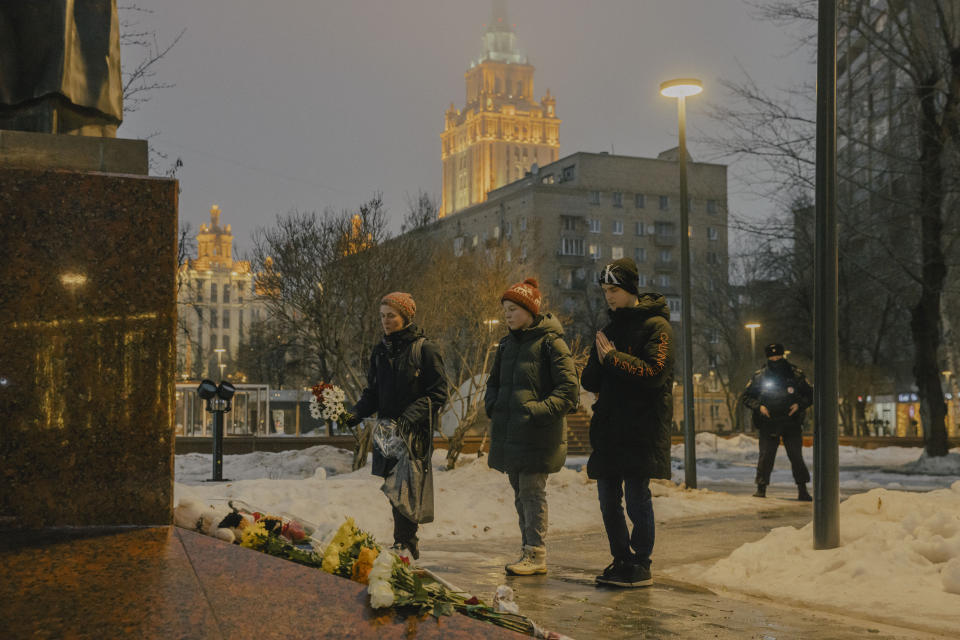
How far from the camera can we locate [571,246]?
94438mm

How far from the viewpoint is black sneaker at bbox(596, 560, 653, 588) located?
270 inches

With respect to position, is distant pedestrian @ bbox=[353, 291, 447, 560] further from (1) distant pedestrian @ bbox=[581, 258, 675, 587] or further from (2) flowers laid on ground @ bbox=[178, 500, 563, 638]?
(2) flowers laid on ground @ bbox=[178, 500, 563, 638]

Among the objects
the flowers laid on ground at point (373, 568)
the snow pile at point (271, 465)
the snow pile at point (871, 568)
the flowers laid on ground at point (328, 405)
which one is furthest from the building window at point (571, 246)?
the flowers laid on ground at point (373, 568)

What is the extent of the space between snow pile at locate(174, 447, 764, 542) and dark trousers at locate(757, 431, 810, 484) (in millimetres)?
524

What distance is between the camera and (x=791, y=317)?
44.6 m

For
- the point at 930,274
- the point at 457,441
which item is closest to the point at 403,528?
the point at 457,441

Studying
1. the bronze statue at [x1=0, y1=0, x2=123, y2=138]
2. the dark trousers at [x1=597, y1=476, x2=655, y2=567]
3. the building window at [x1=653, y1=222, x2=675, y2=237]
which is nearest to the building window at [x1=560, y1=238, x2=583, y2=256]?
the building window at [x1=653, y1=222, x2=675, y2=237]

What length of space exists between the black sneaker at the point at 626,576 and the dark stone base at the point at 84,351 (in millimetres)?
3455

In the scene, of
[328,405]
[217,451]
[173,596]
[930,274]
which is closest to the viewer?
[173,596]

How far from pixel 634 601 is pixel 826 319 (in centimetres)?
284

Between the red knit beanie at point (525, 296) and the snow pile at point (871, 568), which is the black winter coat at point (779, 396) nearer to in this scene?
the snow pile at point (871, 568)

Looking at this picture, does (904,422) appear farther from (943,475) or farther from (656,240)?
(943,475)

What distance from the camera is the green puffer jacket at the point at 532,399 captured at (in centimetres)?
732

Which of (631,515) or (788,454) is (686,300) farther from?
(631,515)
